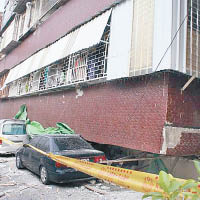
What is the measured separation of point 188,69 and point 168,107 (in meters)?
1.08

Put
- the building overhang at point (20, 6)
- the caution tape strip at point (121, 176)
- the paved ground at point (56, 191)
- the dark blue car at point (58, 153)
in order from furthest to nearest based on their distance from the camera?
the building overhang at point (20, 6) → the dark blue car at point (58, 153) → the paved ground at point (56, 191) → the caution tape strip at point (121, 176)

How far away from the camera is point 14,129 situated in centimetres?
1098

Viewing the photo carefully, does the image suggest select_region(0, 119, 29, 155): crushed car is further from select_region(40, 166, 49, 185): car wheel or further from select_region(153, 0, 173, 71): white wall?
select_region(153, 0, 173, 71): white wall

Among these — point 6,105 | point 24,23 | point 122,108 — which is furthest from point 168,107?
point 6,105

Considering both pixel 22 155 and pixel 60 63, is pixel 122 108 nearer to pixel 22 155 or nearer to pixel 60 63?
pixel 22 155

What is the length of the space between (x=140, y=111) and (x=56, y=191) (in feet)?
9.97

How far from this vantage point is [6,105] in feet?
65.8

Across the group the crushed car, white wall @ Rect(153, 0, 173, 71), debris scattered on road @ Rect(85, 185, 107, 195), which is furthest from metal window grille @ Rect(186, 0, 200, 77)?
the crushed car

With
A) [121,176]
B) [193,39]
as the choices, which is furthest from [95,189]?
[193,39]

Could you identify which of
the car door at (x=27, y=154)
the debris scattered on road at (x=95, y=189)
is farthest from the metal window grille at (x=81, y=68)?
the debris scattered on road at (x=95, y=189)

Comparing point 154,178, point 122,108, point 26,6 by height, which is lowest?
point 154,178

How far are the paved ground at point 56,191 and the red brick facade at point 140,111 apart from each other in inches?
49.2

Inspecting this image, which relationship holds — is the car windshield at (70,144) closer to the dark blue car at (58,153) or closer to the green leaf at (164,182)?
the dark blue car at (58,153)

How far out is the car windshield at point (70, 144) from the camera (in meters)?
6.58
